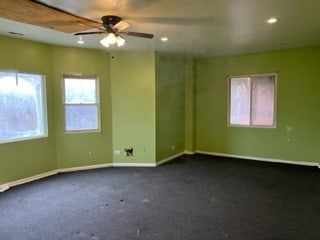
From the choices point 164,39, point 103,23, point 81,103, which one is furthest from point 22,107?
point 164,39

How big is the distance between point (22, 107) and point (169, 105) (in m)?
3.22

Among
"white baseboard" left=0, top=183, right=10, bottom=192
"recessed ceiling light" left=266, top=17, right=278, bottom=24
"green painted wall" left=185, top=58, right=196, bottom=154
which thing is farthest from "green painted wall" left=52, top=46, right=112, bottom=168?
"recessed ceiling light" left=266, top=17, right=278, bottom=24

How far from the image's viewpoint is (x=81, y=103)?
5.52 meters

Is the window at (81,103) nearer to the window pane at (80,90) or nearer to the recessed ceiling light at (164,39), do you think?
the window pane at (80,90)

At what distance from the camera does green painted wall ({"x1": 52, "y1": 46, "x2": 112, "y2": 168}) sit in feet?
17.3

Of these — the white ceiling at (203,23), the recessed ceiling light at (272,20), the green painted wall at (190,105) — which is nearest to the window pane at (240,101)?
the green painted wall at (190,105)

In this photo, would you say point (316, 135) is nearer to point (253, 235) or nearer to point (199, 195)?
point (199, 195)

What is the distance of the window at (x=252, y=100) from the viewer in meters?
6.12

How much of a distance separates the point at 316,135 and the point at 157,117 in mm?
3532

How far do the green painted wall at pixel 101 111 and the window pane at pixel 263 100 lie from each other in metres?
3.55

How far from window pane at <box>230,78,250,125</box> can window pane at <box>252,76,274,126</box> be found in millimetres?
152

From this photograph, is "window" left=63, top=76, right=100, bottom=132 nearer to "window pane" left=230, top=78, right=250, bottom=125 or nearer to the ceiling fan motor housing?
the ceiling fan motor housing

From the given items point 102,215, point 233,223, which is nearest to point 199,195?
point 233,223

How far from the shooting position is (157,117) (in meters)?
5.86
